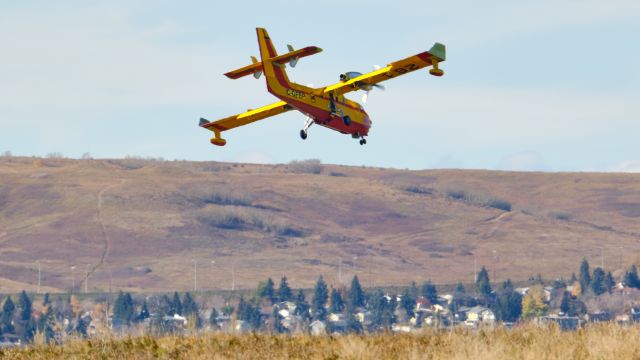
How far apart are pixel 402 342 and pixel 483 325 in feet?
8.60

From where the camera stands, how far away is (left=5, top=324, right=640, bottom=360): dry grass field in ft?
90.1

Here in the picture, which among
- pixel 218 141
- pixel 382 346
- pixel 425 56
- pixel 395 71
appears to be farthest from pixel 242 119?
pixel 382 346

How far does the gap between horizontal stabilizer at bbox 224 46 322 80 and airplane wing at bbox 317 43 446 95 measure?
12.1 ft

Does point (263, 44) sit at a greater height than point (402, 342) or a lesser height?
greater

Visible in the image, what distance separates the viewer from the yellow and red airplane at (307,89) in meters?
66.9

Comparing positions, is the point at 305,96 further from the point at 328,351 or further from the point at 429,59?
the point at 328,351

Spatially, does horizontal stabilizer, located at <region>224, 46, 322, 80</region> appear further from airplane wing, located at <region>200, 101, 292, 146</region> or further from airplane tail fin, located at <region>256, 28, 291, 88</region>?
airplane wing, located at <region>200, 101, 292, 146</region>

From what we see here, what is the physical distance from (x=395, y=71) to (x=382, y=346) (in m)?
39.1

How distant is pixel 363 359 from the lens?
90.9 ft

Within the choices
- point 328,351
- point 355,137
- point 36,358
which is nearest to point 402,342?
point 328,351

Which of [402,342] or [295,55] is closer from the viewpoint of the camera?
[402,342]

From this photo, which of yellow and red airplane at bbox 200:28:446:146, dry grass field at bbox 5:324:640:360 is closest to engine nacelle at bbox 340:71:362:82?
yellow and red airplane at bbox 200:28:446:146

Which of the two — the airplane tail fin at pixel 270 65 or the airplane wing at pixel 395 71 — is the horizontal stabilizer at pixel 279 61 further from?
the airplane wing at pixel 395 71

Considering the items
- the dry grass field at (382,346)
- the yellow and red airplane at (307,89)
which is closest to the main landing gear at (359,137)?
the yellow and red airplane at (307,89)
